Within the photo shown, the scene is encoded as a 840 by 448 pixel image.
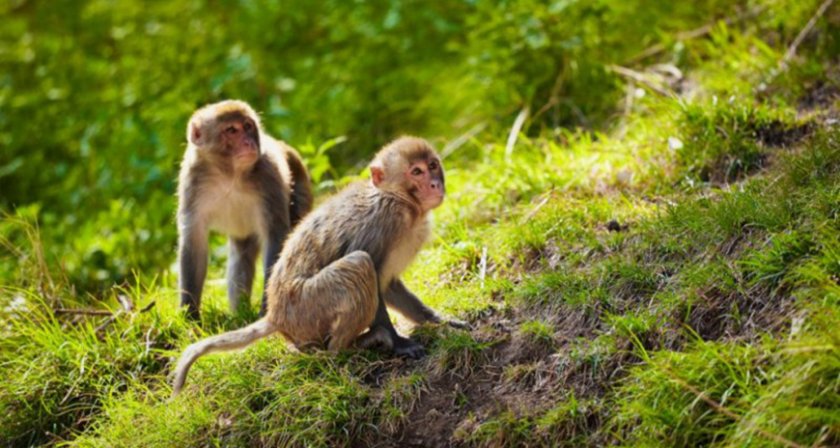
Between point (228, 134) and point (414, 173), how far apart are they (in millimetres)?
1737

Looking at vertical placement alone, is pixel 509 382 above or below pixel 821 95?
below

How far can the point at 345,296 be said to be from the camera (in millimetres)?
5383

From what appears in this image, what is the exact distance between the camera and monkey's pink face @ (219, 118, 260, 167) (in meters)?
6.74

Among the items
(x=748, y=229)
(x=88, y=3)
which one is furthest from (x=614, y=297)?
(x=88, y=3)

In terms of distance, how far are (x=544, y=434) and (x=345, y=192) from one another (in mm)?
1909

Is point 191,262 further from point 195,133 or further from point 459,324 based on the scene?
point 459,324

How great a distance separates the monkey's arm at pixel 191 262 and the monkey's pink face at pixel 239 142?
0.57 m

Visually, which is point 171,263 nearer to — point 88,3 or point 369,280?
point 369,280

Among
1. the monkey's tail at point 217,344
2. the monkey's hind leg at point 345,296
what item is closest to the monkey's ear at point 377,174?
the monkey's hind leg at point 345,296

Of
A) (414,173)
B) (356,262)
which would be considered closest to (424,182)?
(414,173)

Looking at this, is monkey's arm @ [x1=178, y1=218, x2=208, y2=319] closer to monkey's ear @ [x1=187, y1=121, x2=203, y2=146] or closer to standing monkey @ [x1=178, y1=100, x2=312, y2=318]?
standing monkey @ [x1=178, y1=100, x2=312, y2=318]

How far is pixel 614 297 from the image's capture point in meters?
5.48

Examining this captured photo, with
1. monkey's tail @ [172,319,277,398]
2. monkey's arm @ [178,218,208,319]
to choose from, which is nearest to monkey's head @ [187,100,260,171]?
monkey's arm @ [178,218,208,319]

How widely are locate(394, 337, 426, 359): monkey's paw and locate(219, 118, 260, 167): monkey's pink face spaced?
6.17 feet
